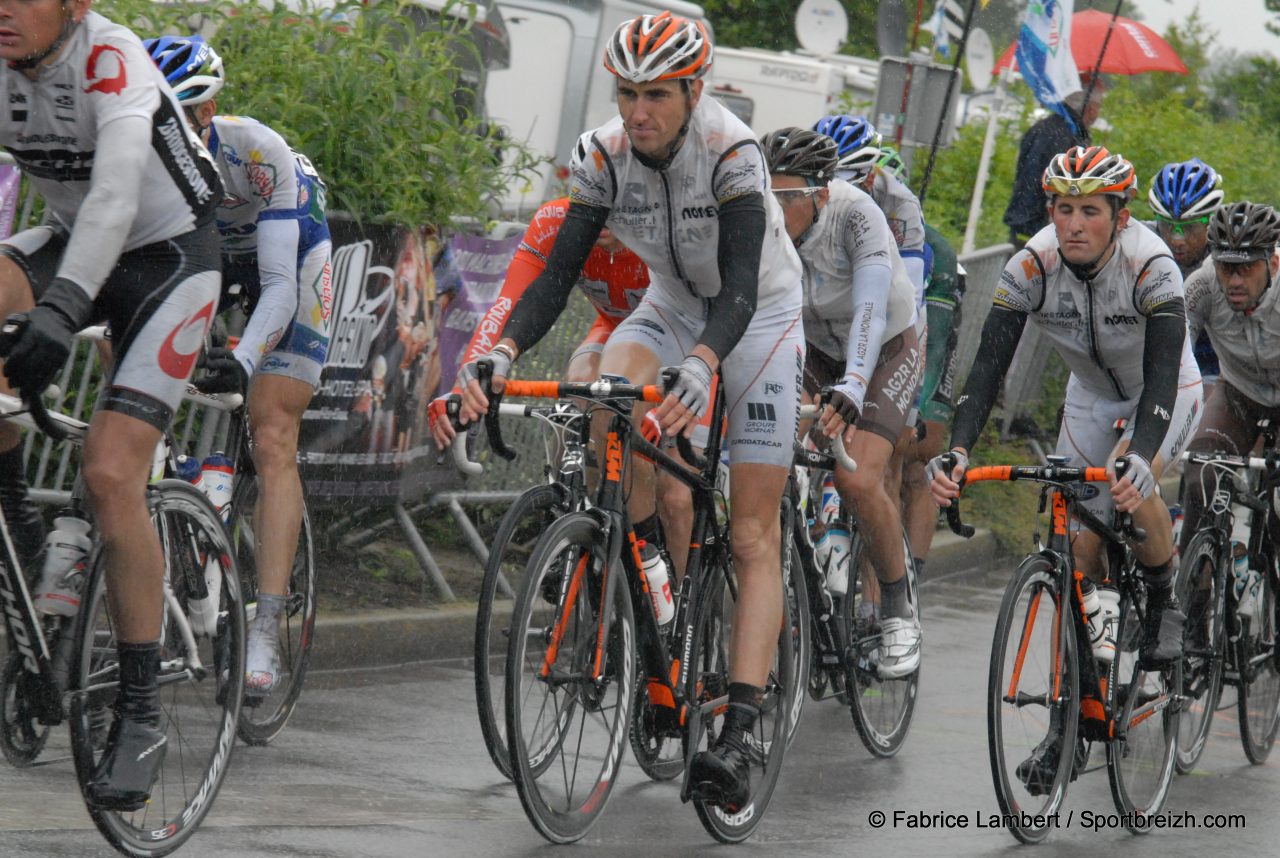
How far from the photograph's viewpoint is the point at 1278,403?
8031mm

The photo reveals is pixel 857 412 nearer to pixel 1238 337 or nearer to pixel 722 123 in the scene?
pixel 722 123

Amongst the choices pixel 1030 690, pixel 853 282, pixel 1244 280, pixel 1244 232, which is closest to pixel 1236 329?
pixel 1244 280

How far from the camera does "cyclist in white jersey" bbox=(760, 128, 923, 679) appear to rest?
701 cm

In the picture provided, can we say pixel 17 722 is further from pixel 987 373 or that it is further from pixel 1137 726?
pixel 1137 726

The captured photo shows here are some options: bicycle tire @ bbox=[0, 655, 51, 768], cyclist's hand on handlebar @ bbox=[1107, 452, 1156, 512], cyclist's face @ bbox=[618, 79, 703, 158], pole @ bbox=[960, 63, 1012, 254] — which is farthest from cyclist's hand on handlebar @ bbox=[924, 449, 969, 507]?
pole @ bbox=[960, 63, 1012, 254]

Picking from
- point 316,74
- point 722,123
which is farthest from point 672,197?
point 316,74

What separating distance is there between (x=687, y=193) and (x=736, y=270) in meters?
0.32

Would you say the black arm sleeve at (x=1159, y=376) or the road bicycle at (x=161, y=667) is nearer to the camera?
the road bicycle at (x=161, y=667)

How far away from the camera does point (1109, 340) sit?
675 cm

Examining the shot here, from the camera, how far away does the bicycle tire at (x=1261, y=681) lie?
25.2ft

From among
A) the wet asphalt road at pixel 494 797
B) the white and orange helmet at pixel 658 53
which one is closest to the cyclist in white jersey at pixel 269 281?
the wet asphalt road at pixel 494 797

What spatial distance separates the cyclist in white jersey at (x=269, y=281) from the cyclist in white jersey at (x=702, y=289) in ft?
3.17

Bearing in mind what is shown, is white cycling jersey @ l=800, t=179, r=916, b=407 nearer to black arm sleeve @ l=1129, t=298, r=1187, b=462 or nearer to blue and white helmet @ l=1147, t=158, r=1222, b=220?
black arm sleeve @ l=1129, t=298, r=1187, b=462

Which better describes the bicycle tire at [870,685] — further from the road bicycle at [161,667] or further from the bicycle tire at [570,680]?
the road bicycle at [161,667]
